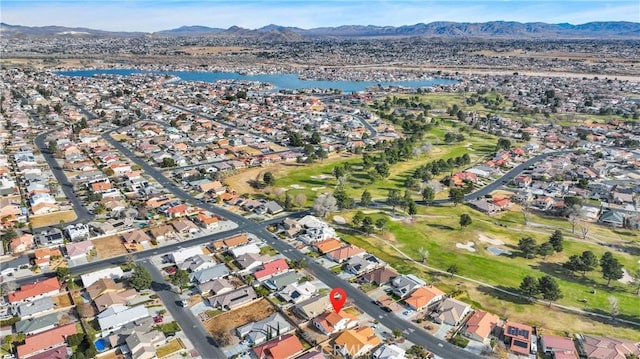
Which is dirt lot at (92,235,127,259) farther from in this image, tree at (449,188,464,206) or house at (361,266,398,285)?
tree at (449,188,464,206)

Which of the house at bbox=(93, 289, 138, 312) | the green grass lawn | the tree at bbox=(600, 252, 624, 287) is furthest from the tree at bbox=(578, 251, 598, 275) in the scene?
the house at bbox=(93, 289, 138, 312)

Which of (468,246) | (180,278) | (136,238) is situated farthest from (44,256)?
(468,246)

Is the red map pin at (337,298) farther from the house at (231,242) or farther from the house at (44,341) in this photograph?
the house at (44,341)

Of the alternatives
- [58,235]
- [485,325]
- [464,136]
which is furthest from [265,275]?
[464,136]

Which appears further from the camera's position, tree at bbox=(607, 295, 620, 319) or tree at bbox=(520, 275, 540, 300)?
tree at bbox=(520, 275, 540, 300)

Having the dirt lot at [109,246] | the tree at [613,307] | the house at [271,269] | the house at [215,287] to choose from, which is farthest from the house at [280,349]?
the tree at [613,307]

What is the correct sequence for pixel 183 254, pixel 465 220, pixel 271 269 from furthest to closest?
pixel 465 220, pixel 183 254, pixel 271 269

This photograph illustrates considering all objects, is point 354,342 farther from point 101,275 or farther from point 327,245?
point 101,275
